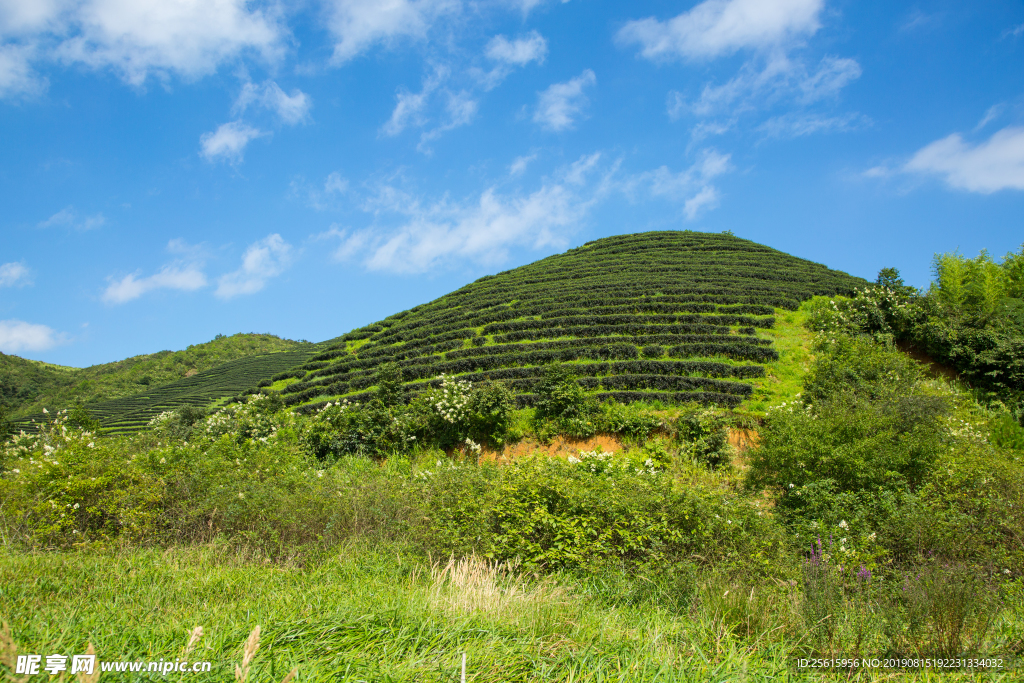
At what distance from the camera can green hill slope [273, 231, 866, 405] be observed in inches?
721

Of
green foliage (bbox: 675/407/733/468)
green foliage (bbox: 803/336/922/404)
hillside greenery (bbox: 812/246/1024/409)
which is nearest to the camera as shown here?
green foliage (bbox: 675/407/733/468)

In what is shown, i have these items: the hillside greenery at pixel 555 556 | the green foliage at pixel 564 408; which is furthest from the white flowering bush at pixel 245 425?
the green foliage at pixel 564 408

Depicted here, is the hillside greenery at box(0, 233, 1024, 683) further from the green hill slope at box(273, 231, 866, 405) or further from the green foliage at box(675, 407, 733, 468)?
the green hill slope at box(273, 231, 866, 405)

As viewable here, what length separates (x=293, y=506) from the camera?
24.3ft

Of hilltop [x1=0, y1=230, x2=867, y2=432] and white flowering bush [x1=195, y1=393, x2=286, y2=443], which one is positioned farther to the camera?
hilltop [x1=0, y1=230, x2=867, y2=432]

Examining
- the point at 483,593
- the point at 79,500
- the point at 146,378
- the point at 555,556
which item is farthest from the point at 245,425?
the point at 146,378

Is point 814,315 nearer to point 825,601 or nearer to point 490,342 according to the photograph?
point 490,342

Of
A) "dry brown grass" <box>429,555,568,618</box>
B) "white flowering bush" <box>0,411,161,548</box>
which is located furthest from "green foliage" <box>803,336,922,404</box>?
"white flowering bush" <box>0,411,161,548</box>

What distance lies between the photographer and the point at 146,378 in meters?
52.0

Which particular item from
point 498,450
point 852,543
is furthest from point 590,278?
point 852,543

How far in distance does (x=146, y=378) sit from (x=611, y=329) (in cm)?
5131

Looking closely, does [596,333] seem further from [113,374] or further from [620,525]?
[113,374]

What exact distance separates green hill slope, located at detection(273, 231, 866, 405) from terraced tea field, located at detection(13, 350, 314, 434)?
6.56 meters

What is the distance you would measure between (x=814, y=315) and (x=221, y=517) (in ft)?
72.6
